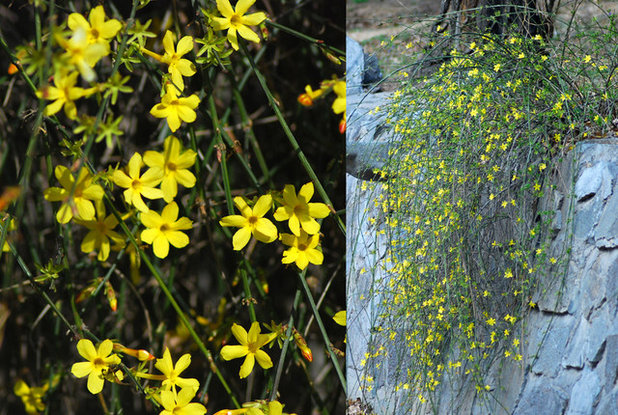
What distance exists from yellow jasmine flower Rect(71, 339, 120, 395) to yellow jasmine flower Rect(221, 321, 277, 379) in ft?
0.49

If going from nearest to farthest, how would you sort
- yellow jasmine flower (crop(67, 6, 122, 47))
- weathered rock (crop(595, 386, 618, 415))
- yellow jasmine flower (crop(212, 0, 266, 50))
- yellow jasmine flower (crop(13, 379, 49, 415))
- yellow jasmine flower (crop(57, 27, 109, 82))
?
1. yellow jasmine flower (crop(57, 27, 109, 82))
2. yellow jasmine flower (crop(67, 6, 122, 47))
3. yellow jasmine flower (crop(212, 0, 266, 50))
4. weathered rock (crop(595, 386, 618, 415))
5. yellow jasmine flower (crop(13, 379, 49, 415))

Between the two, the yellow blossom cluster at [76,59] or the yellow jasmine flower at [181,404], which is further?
the yellow jasmine flower at [181,404]

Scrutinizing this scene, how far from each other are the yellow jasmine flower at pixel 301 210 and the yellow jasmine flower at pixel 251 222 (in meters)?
0.02

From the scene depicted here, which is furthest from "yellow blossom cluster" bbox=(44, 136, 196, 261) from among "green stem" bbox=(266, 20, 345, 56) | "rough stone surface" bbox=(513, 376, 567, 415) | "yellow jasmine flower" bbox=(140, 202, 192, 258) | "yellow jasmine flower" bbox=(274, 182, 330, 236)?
"rough stone surface" bbox=(513, 376, 567, 415)

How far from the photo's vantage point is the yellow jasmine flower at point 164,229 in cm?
81

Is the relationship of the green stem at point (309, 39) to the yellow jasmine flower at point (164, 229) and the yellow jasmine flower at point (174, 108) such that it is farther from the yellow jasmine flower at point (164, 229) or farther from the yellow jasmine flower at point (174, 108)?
the yellow jasmine flower at point (164, 229)

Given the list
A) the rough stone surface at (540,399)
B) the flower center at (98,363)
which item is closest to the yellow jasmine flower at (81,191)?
the flower center at (98,363)

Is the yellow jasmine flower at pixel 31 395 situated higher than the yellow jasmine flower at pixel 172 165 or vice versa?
the yellow jasmine flower at pixel 172 165

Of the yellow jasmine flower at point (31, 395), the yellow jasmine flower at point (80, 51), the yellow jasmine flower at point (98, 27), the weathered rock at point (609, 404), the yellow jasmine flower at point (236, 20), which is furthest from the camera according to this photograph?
the yellow jasmine flower at point (31, 395)

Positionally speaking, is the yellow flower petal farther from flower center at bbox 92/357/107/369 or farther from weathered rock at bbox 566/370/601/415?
weathered rock at bbox 566/370/601/415

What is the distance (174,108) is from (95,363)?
14.1 inches

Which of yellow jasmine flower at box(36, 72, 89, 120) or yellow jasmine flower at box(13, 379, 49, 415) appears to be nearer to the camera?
yellow jasmine flower at box(36, 72, 89, 120)

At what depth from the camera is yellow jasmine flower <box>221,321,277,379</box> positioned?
0.85m

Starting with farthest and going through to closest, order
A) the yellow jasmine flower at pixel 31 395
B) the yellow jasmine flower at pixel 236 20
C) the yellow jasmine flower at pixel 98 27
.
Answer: the yellow jasmine flower at pixel 31 395
the yellow jasmine flower at pixel 236 20
the yellow jasmine flower at pixel 98 27
